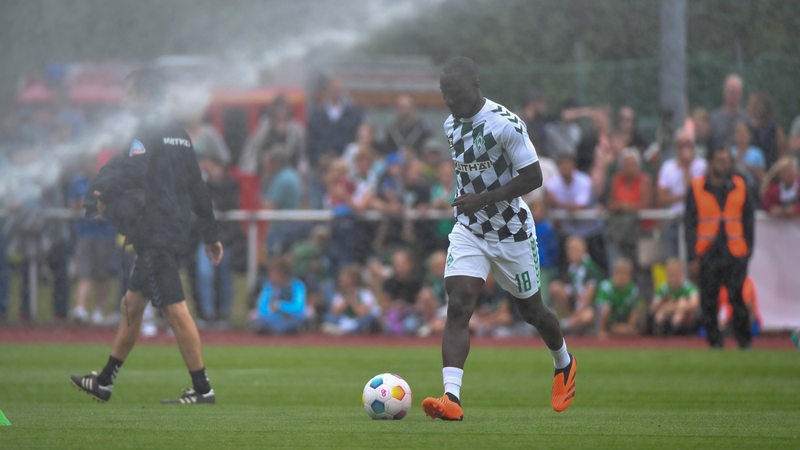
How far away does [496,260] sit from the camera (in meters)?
9.66

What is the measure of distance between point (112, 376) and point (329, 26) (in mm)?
9230

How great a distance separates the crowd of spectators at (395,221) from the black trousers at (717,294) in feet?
5.14

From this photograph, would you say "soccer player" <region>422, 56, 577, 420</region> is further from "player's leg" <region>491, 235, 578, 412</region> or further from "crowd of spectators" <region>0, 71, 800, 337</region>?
"crowd of spectators" <region>0, 71, 800, 337</region>

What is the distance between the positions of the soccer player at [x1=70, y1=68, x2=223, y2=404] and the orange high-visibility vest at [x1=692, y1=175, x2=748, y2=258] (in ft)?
26.1

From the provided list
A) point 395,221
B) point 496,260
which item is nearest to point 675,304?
point 395,221

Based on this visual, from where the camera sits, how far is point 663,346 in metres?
17.7

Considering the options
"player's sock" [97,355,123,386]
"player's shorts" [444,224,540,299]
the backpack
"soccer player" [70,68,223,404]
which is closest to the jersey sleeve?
"player's shorts" [444,224,540,299]

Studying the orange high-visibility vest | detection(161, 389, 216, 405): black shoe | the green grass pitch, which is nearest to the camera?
the green grass pitch

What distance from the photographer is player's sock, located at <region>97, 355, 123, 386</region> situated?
10.9m

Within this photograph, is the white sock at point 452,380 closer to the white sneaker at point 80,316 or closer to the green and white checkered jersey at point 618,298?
the green and white checkered jersey at point 618,298

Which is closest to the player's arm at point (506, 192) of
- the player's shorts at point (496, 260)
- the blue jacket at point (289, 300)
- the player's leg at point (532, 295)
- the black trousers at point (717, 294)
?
the player's shorts at point (496, 260)

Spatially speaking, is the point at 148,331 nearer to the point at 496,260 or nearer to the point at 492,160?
the point at 496,260

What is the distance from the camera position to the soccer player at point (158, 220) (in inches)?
421

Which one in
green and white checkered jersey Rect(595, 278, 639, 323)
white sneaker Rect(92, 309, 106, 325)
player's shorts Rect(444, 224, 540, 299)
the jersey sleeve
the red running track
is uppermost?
the jersey sleeve
